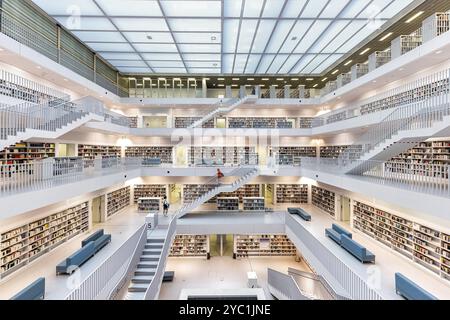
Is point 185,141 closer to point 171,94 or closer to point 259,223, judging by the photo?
point 171,94

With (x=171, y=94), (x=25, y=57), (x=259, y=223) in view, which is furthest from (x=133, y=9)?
(x=259, y=223)

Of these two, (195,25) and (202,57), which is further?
(202,57)

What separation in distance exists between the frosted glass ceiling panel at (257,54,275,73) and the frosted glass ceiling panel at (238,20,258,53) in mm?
1437

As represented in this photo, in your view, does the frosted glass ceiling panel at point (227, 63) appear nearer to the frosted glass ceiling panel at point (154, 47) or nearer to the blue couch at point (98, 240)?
the frosted glass ceiling panel at point (154, 47)

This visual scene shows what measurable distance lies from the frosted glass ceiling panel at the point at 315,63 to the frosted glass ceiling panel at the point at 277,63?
174 centimetres

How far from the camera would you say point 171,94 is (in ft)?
61.4

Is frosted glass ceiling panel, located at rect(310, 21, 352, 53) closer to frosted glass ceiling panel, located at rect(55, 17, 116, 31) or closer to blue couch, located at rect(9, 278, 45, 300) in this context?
frosted glass ceiling panel, located at rect(55, 17, 116, 31)

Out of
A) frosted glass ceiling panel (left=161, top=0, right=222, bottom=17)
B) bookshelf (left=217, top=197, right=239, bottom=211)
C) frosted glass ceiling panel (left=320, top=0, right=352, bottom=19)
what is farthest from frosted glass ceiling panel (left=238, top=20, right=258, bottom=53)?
bookshelf (left=217, top=197, right=239, bottom=211)

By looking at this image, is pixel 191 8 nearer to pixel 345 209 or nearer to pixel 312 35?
pixel 312 35

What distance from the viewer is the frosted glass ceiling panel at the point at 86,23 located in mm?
10609

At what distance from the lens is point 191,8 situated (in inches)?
383

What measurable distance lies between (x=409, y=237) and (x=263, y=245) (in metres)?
6.55

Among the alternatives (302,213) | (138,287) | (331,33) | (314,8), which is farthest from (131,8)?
Result: (302,213)
